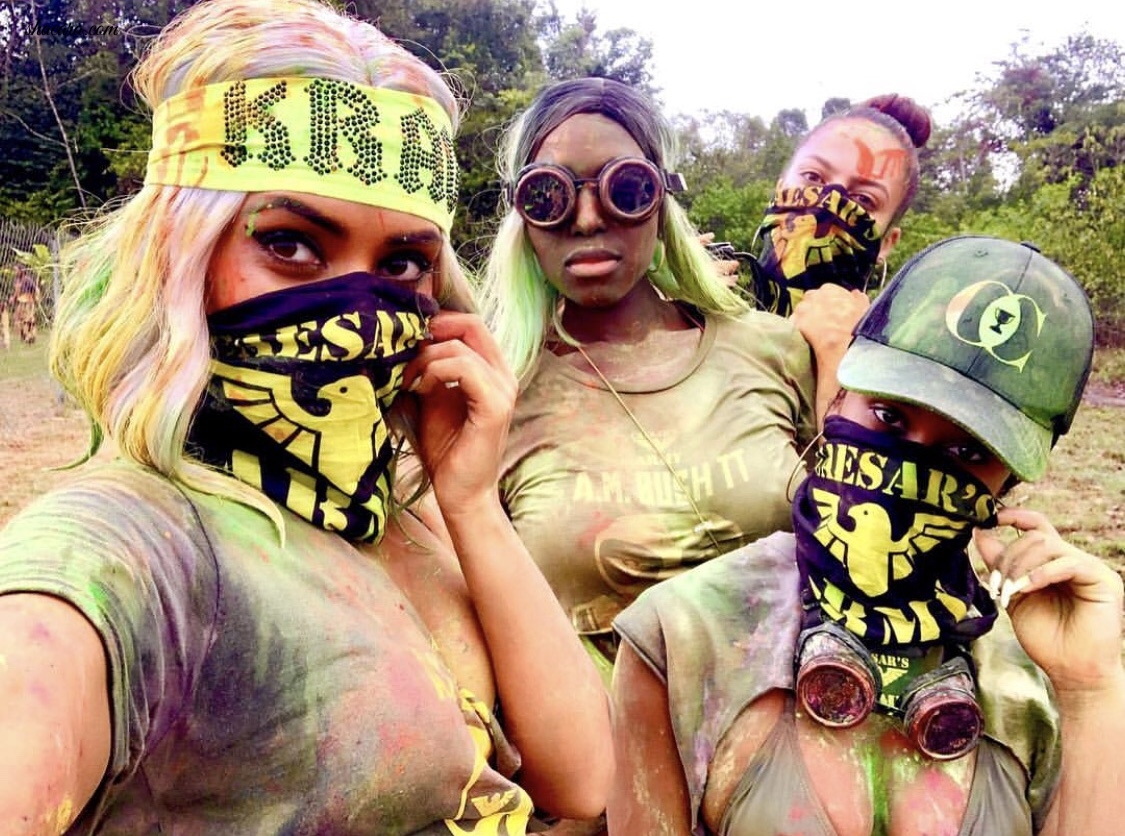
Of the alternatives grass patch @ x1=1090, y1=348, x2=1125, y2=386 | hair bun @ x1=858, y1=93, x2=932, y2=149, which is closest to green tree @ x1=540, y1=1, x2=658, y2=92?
grass patch @ x1=1090, y1=348, x2=1125, y2=386

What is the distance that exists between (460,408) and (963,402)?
94 cm

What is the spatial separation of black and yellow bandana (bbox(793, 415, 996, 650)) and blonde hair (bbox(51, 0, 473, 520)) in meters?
1.10

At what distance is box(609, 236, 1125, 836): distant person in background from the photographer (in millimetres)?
1985

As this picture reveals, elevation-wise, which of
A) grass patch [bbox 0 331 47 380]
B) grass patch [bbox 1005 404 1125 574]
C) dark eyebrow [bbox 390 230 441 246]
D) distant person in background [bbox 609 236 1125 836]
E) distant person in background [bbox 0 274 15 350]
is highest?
dark eyebrow [bbox 390 230 441 246]

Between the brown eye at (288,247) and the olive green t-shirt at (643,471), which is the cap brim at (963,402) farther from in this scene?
the brown eye at (288,247)

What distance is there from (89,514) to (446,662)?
685mm

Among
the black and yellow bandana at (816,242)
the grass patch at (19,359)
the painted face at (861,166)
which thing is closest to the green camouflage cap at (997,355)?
the black and yellow bandana at (816,242)

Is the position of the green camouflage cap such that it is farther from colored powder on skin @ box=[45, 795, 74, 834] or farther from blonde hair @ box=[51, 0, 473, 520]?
colored powder on skin @ box=[45, 795, 74, 834]

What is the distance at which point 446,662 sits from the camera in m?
1.70

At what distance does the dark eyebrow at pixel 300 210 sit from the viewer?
144cm

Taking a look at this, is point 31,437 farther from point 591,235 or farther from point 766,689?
point 766,689

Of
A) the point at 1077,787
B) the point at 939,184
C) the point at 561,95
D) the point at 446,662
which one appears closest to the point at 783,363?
the point at 561,95

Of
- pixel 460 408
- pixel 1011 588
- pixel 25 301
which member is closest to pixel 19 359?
pixel 25 301

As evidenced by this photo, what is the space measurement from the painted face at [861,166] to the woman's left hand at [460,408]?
2129mm
